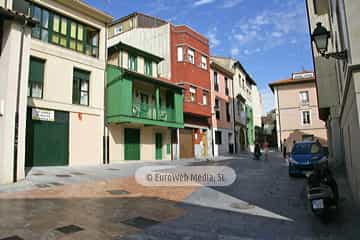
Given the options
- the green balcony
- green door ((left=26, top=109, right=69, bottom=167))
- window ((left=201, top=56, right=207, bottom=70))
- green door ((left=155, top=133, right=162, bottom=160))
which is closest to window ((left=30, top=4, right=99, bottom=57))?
the green balcony

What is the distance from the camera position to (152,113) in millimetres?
21078

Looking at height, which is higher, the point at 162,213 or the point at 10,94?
the point at 10,94

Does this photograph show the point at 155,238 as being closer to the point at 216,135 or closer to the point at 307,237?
the point at 307,237

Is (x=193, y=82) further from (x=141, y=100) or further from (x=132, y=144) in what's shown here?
(x=132, y=144)

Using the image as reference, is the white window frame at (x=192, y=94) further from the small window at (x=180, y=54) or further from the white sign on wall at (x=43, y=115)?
the white sign on wall at (x=43, y=115)

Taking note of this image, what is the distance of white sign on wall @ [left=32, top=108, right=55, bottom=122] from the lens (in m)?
14.6

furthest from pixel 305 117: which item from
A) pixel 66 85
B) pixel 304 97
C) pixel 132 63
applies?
pixel 66 85

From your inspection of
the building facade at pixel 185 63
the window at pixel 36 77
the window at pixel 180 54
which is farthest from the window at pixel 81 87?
the window at pixel 180 54

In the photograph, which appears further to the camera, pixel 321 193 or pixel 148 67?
pixel 148 67

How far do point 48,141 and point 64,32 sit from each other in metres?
6.97

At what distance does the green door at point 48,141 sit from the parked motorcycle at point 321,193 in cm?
1377

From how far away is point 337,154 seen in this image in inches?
592

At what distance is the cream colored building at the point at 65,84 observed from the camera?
49.0ft

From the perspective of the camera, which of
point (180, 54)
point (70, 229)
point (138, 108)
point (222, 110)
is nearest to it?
point (70, 229)
